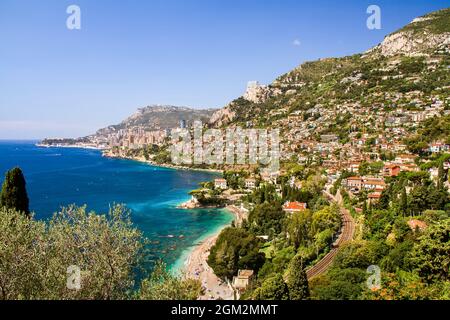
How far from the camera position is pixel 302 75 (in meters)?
93.9

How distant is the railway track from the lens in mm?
13881

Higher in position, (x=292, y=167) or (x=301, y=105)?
(x=301, y=105)

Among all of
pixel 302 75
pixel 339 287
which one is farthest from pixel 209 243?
pixel 302 75

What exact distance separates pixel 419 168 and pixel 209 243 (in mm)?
16413

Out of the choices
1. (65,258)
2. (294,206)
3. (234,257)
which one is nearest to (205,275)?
(234,257)

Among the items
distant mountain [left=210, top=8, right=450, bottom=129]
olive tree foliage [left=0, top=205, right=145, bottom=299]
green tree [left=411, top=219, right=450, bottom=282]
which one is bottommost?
green tree [left=411, top=219, right=450, bottom=282]

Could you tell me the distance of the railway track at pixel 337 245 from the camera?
13.9 metres

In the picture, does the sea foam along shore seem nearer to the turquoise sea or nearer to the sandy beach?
the sandy beach

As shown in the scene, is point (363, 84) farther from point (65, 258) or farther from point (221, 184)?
point (65, 258)

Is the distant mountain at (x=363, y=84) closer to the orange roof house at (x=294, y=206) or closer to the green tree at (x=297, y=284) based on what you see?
the orange roof house at (x=294, y=206)

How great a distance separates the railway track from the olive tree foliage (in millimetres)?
9150

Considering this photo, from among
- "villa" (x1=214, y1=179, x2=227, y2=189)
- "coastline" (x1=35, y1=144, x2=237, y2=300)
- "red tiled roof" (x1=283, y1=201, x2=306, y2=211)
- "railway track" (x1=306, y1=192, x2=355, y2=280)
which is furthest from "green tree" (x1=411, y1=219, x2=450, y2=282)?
"villa" (x1=214, y1=179, x2=227, y2=189)

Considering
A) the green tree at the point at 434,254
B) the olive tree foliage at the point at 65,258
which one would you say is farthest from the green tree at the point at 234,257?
the olive tree foliage at the point at 65,258

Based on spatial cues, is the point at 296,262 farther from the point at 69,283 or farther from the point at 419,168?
the point at 419,168
